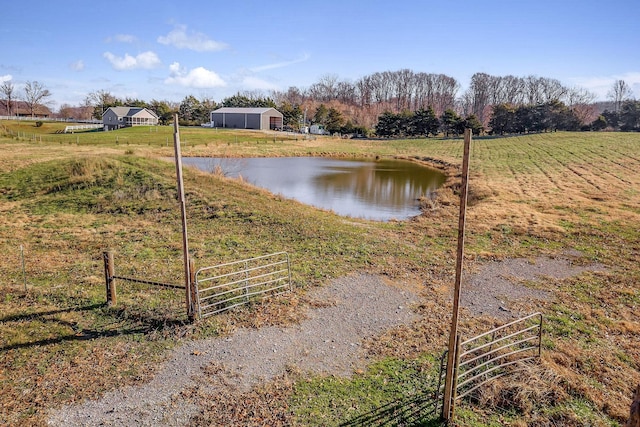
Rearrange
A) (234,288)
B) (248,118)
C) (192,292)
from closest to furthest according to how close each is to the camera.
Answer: (192,292) < (234,288) < (248,118)

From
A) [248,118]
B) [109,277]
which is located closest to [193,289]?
[109,277]

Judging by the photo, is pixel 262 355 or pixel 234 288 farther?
pixel 234 288

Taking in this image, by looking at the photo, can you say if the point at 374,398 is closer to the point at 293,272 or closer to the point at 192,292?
the point at 192,292

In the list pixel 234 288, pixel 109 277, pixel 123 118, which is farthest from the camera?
pixel 123 118

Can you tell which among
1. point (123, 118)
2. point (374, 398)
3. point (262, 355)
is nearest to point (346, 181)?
point (262, 355)

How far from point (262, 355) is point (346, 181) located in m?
27.5

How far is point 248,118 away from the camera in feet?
277

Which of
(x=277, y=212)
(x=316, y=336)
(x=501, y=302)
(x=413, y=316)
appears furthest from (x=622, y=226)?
(x=316, y=336)

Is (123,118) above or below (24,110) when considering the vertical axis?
below

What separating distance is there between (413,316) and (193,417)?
568 centimetres

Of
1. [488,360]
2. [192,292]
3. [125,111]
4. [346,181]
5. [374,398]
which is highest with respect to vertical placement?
[125,111]

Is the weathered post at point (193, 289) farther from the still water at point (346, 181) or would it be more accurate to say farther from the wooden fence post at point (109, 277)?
the still water at point (346, 181)

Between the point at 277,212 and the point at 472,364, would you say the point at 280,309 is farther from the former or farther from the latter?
the point at 277,212

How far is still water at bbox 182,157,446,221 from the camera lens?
26.2 meters
